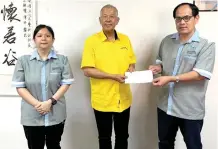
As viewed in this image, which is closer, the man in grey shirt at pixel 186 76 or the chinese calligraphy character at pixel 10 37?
the man in grey shirt at pixel 186 76

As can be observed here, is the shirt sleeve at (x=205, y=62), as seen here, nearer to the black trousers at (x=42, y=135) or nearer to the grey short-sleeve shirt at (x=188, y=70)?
the grey short-sleeve shirt at (x=188, y=70)

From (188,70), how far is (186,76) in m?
0.09

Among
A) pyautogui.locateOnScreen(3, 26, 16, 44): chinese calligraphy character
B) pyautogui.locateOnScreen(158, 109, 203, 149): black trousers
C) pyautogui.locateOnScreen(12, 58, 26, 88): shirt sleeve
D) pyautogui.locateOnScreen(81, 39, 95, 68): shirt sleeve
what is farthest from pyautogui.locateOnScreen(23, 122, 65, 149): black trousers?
pyautogui.locateOnScreen(3, 26, 16, 44): chinese calligraphy character

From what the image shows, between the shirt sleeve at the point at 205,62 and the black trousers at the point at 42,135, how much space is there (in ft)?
3.66

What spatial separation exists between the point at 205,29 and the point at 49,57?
147 cm

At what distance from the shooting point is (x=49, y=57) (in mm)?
1881

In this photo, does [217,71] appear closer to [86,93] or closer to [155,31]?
[155,31]

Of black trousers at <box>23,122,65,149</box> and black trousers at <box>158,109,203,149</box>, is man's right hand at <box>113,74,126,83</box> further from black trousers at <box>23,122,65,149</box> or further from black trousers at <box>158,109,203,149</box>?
black trousers at <box>23,122,65,149</box>

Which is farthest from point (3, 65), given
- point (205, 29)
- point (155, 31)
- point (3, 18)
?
point (205, 29)

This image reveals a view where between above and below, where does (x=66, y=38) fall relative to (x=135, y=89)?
above

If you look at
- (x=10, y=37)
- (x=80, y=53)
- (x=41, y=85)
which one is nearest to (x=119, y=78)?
(x=41, y=85)

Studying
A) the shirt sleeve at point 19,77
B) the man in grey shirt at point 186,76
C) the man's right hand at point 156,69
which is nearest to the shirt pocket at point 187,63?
the man in grey shirt at point 186,76

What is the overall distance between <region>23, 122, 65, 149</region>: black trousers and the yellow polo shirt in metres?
0.38

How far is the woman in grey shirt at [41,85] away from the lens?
1834 mm
